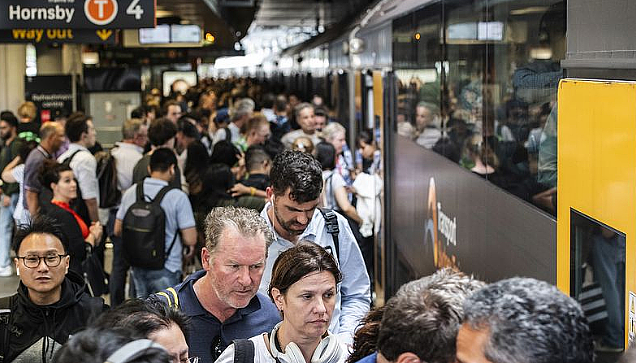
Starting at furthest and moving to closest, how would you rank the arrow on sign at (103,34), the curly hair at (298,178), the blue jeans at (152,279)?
1. the arrow on sign at (103,34)
2. the blue jeans at (152,279)
3. the curly hair at (298,178)

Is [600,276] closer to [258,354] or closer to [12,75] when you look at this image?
[258,354]

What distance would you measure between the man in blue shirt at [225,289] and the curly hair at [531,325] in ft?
7.07

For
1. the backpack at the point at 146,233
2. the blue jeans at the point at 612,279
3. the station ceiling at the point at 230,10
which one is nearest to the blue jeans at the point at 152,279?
the backpack at the point at 146,233

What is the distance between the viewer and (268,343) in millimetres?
4078


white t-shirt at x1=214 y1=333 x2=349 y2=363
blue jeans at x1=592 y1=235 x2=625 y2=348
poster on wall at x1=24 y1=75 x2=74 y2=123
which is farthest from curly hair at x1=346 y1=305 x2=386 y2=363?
poster on wall at x1=24 y1=75 x2=74 y2=123

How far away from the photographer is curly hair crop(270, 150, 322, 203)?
210 inches

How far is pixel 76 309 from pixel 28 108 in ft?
36.4

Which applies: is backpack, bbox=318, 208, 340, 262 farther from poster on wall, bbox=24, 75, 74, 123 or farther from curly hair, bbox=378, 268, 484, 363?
poster on wall, bbox=24, 75, 74, 123

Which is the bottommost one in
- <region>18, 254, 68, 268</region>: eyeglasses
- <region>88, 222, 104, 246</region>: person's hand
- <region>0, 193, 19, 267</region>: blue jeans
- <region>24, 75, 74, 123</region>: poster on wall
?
<region>0, 193, 19, 267</region>: blue jeans

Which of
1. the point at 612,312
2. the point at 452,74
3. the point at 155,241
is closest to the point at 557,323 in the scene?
the point at 612,312

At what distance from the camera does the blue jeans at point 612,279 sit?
11.8ft

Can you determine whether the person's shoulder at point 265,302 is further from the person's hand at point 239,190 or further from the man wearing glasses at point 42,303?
the person's hand at point 239,190

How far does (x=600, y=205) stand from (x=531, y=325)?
136 cm

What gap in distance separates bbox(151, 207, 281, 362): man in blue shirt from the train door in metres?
1.20
